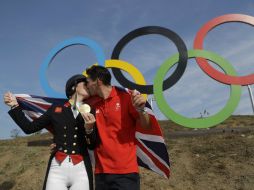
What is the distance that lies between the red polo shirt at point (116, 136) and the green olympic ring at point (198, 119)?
10.5 feet

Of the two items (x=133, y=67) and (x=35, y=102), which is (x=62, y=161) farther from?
(x=133, y=67)

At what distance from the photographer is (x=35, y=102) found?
5129mm

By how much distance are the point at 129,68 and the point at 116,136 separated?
3.86 metres

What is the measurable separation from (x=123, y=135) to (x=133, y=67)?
3.83 m

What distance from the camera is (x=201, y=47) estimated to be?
24.3ft

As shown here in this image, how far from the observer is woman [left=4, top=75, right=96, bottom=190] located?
3.35 m

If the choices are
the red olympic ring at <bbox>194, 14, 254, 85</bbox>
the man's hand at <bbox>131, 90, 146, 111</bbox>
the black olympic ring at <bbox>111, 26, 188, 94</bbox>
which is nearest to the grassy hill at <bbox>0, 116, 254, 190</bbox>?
the red olympic ring at <bbox>194, 14, 254, 85</bbox>

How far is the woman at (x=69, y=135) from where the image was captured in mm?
3354

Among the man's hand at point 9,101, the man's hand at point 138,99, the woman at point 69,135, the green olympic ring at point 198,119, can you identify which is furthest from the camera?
the green olympic ring at point 198,119

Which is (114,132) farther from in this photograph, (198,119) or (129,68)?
(129,68)

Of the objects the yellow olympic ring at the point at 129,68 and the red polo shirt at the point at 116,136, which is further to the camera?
the yellow olympic ring at the point at 129,68

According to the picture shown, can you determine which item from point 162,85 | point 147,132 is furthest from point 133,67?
point 147,132

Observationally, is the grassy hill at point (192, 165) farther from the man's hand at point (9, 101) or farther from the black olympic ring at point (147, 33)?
the man's hand at point (9, 101)

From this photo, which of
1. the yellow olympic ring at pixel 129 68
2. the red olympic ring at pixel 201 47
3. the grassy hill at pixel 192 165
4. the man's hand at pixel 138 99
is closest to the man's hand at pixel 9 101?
the man's hand at pixel 138 99
